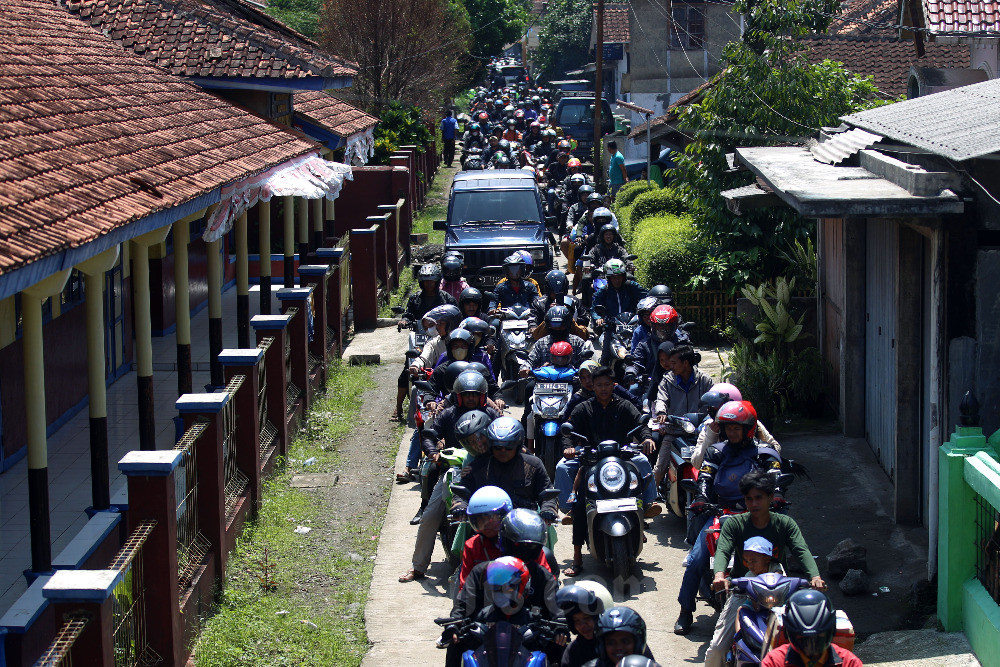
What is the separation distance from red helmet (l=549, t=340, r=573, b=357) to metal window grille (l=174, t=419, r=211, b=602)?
3.65 metres

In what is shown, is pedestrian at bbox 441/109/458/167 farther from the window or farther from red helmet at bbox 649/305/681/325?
red helmet at bbox 649/305/681/325

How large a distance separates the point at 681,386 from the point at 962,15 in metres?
9.16

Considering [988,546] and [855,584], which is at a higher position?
[988,546]

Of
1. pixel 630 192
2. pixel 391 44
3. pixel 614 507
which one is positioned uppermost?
pixel 391 44

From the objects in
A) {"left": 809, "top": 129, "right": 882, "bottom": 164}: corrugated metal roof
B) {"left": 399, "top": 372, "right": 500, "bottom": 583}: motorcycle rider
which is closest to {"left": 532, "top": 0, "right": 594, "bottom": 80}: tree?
{"left": 809, "top": 129, "right": 882, "bottom": 164}: corrugated metal roof

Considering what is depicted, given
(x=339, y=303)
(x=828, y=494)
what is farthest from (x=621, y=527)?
(x=339, y=303)

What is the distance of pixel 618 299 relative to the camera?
14.8 meters

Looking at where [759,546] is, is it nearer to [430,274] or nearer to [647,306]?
[647,306]

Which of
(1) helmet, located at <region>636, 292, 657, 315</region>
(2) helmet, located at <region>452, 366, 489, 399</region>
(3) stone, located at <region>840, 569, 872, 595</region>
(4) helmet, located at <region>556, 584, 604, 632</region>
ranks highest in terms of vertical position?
(1) helmet, located at <region>636, 292, 657, 315</region>

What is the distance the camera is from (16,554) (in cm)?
891

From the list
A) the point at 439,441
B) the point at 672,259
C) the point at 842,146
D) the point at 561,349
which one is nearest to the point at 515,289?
the point at 672,259

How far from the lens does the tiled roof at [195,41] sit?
15.7 m

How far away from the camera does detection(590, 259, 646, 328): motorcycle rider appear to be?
579 inches

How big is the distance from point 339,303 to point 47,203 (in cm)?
971
